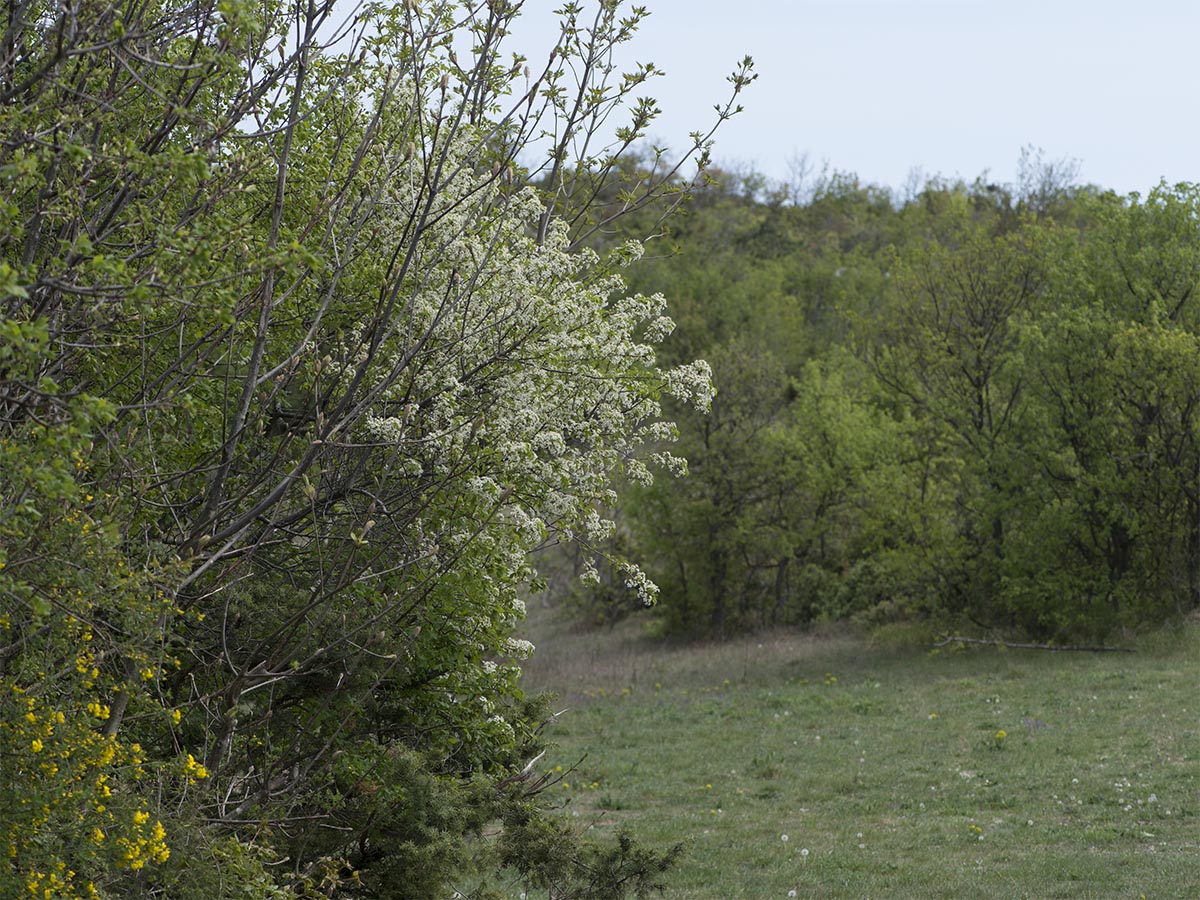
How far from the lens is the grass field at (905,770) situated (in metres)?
11.5

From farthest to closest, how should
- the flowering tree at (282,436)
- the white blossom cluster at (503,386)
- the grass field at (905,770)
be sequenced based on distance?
the grass field at (905,770) < the white blossom cluster at (503,386) < the flowering tree at (282,436)

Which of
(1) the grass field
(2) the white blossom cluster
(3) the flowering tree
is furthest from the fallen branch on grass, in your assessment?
(2) the white blossom cluster

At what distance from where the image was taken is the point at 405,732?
7742 mm

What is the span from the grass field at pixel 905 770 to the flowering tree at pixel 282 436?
6.98ft

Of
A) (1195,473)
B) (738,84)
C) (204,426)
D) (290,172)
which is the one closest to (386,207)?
(290,172)

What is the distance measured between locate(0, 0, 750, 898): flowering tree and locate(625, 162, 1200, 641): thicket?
18.8 metres

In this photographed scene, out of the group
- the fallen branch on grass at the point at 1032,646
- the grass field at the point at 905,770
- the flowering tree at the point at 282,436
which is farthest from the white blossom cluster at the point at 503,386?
the fallen branch on grass at the point at 1032,646

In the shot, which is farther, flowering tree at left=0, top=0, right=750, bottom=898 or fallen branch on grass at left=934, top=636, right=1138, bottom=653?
fallen branch on grass at left=934, top=636, right=1138, bottom=653

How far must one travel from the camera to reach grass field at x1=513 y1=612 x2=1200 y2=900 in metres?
11.5

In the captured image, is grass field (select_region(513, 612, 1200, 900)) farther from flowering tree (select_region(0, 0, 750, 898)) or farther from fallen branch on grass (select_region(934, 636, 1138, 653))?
flowering tree (select_region(0, 0, 750, 898))

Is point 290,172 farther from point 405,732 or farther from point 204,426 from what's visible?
point 405,732

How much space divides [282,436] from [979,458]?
73.0 ft

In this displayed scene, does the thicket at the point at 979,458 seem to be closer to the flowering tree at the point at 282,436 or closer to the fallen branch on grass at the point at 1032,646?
the fallen branch on grass at the point at 1032,646

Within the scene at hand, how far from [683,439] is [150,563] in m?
27.8
